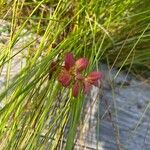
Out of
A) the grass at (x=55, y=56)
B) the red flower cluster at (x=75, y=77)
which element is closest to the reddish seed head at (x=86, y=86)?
the red flower cluster at (x=75, y=77)

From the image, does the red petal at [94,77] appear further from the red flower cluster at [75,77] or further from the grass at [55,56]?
the grass at [55,56]

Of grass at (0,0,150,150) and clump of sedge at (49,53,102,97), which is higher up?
clump of sedge at (49,53,102,97)

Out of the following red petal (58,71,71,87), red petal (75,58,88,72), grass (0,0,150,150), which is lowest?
grass (0,0,150,150)

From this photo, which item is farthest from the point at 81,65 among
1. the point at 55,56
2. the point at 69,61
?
the point at 55,56

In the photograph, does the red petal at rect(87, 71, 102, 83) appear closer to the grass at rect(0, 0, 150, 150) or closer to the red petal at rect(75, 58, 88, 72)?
the red petal at rect(75, 58, 88, 72)

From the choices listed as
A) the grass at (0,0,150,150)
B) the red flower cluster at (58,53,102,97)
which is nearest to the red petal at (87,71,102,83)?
the red flower cluster at (58,53,102,97)

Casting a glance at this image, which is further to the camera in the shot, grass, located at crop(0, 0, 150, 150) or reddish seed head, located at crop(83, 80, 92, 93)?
grass, located at crop(0, 0, 150, 150)

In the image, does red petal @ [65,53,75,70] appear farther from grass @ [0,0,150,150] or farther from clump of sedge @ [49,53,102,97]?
grass @ [0,0,150,150]

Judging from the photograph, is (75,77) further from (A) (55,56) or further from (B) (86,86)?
(A) (55,56)
